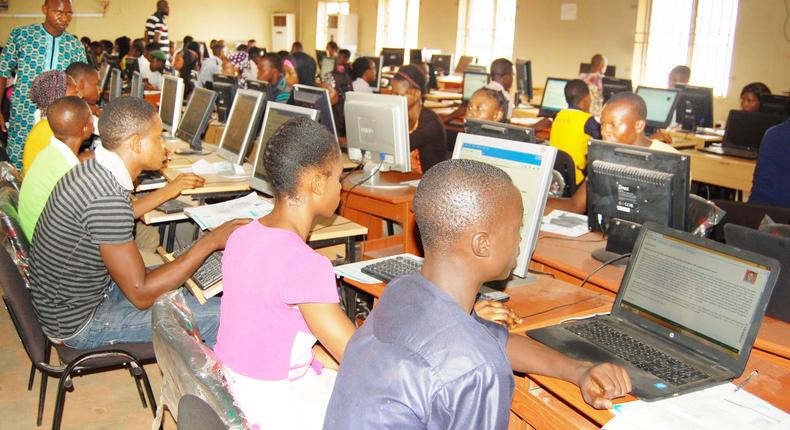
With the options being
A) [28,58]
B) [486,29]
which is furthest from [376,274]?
[486,29]

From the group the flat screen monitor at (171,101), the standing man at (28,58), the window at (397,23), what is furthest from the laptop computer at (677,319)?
the window at (397,23)

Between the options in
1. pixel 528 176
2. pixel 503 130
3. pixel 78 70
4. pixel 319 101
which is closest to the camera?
pixel 528 176


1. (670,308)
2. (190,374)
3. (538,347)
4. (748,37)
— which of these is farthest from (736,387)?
(748,37)

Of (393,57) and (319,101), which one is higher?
(393,57)

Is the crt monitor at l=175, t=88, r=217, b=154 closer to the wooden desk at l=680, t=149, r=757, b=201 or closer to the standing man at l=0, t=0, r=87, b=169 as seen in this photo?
the standing man at l=0, t=0, r=87, b=169

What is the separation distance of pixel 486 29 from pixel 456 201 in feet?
39.3

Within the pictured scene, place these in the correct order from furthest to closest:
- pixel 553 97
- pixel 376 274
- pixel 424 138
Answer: pixel 553 97 < pixel 424 138 < pixel 376 274

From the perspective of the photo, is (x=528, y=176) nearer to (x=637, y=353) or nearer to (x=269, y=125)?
(x=637, y=353)

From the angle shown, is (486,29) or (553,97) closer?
(553,97)

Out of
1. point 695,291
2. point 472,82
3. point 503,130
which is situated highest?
point 472,82

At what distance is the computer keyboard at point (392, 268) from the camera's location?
7.64 feet

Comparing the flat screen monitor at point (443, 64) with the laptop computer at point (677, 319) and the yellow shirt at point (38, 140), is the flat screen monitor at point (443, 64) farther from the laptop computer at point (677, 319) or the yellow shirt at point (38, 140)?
the laptop computer at point (677, 319)

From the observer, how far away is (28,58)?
480 centimetres

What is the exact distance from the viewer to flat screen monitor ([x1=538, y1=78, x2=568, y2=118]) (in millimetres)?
7797
